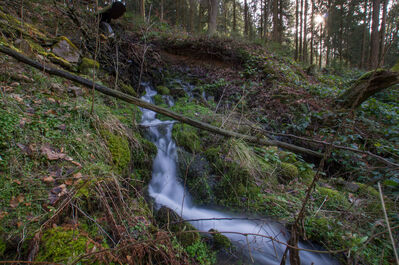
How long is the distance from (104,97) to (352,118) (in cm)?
580

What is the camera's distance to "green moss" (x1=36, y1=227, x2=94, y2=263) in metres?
1.45

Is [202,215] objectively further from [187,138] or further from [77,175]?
[77,175]

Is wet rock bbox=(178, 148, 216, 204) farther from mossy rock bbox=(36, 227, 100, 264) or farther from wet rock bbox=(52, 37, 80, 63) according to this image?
wet rock bbox=(52, 37, 80, 63)

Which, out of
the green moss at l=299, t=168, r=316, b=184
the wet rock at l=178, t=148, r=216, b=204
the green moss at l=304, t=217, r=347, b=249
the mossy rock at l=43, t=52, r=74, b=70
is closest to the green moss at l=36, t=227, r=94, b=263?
the wet rock at l=178, t=148, r=216, b=204

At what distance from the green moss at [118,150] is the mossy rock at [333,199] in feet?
10.4

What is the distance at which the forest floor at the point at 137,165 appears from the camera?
1.73 meters

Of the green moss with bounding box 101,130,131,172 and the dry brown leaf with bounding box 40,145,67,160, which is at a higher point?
the dry brown leaf with bounding box 40,145,67,160

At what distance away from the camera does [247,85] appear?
7176 millimetres

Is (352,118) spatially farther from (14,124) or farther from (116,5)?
(116,5)

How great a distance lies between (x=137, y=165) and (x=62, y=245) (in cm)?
197

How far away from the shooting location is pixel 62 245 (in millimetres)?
1521

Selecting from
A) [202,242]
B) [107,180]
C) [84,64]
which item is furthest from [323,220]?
[84,64]

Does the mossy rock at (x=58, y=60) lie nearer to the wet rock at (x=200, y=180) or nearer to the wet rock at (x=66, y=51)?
the wet rock at (x=66, y=51)

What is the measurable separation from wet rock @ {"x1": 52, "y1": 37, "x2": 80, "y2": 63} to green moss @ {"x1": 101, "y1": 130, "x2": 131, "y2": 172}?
2.87 metres
